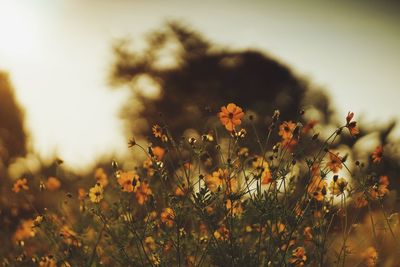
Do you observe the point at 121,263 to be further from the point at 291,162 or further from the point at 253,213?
the point at 291,162

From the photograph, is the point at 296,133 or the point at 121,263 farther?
the point at 121,263

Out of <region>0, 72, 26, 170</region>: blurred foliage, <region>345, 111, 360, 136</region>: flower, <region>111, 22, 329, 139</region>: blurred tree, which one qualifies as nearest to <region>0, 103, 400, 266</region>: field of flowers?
<region>345, 111, 360, 136</region>: flower

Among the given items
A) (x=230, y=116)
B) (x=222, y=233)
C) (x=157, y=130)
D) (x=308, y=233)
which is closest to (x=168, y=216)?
(x=222, y=233)

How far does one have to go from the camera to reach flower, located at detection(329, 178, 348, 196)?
391 centimetres

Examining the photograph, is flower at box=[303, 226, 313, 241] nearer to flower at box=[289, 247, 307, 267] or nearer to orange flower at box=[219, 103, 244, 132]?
flower at box=[289, 247, 307, 267]

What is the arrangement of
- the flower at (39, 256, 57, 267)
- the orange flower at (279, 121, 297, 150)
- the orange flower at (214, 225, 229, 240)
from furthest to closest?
1. the flower at (39, 256, 57, 267)
2. the orange flower at (214, 225, 229, 240)
3. the orange flower at (279, 121, 297, 150)

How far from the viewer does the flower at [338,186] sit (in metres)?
3.91

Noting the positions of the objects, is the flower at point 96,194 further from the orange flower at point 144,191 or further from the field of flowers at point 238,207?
the orange flower at point 144,191

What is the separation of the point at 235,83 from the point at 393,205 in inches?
551

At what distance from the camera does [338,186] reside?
4.05m

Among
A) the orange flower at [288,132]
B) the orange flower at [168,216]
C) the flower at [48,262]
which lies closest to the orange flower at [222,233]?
the orange flower at [168,216]

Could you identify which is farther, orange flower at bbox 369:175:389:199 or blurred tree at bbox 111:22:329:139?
blurred tree at bbox 111:22:329:139

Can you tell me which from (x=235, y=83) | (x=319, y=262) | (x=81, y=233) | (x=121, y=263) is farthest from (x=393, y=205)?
(x=235, y=83)

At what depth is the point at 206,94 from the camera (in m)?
18.7
